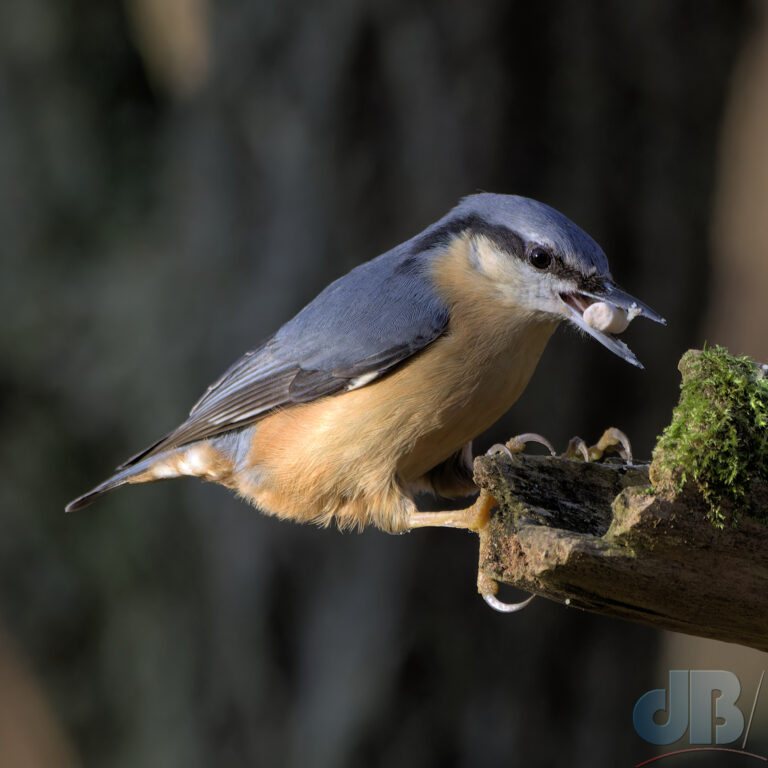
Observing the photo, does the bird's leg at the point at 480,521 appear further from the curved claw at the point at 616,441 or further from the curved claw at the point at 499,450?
the curved claw at the point at 616,441

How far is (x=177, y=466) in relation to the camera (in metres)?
3.01

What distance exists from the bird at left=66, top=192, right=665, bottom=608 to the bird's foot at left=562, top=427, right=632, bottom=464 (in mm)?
156

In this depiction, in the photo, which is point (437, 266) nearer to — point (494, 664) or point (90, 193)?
point (494, 664)

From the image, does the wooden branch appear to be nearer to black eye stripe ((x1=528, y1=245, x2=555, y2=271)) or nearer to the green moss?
the green moss

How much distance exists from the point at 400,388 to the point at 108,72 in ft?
10.4

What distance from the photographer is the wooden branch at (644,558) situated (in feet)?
4.44

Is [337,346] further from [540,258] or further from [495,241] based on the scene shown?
[540,258]

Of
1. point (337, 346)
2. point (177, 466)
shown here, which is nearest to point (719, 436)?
point (337, 346)

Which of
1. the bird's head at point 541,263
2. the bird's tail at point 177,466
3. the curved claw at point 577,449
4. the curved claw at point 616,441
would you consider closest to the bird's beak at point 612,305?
the bird's head at point 541,263

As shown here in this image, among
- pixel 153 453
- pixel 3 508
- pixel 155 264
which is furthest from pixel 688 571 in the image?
pixel 3 508

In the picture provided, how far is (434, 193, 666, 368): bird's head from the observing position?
229 cm

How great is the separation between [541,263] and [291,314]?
1.64 metres

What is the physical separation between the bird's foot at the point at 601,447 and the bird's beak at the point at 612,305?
316mm

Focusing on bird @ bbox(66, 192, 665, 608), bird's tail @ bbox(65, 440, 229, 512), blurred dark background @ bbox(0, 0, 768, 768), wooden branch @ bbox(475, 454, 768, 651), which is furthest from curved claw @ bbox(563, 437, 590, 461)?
bird's tail @ bbox(65, 440, 229, 512)
